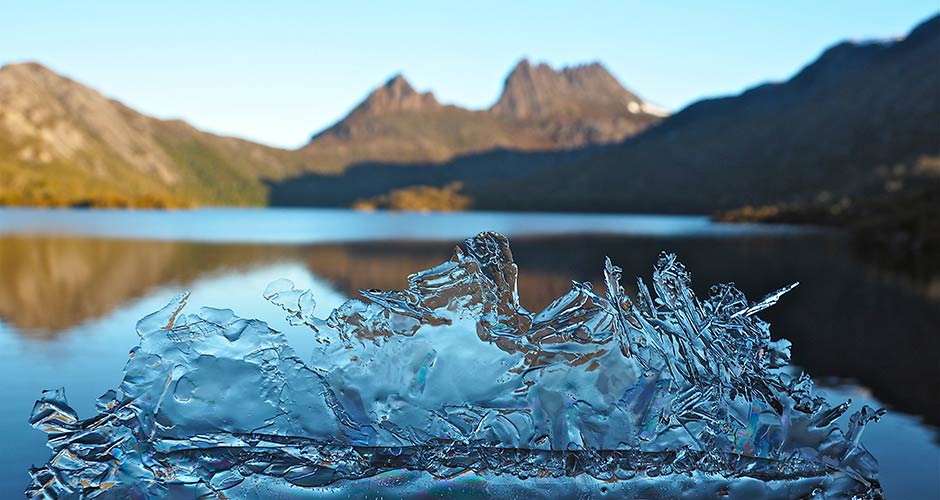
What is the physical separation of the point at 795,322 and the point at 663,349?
12.0 metres

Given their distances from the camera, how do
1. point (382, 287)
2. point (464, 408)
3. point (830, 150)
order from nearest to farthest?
point (464, 408) < point (382, 287) < point (830, 150)

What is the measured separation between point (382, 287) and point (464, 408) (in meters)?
15.8

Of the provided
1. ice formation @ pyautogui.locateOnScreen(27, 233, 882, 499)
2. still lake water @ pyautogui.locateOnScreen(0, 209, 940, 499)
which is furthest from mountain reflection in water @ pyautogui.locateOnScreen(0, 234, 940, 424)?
ice formation @ pyautogui.locateOnScreen(27, 233, 882, 499)

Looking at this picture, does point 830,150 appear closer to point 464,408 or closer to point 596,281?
point 596,281

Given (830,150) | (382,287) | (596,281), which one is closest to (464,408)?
(382,287)

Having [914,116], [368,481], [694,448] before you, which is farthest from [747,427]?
[914,116]

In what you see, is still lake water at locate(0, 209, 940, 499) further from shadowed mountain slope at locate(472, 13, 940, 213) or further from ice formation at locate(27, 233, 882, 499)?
shadowed mountain slope at locate(472, 13, 940, 213)

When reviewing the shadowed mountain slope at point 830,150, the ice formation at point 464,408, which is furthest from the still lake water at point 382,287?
the shadowed mountain slope at point 830,150

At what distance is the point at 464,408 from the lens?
263 inches

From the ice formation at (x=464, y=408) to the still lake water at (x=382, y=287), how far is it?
1318mm

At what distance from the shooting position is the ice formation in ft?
20.2

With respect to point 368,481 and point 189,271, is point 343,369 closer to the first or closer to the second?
point 368,481

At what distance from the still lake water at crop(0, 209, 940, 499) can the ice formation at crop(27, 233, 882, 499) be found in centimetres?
132

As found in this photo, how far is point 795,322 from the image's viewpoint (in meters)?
17.5
